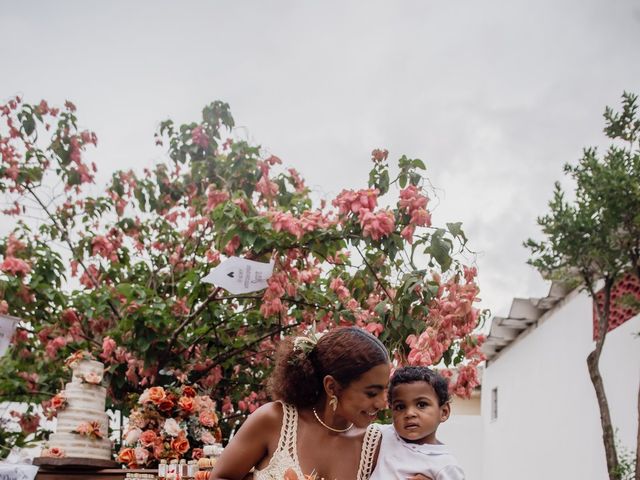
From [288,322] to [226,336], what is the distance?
54cm

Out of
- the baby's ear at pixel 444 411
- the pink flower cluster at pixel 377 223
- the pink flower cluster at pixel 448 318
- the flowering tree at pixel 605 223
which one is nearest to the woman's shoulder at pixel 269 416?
the baby's ear at pixel 444 411

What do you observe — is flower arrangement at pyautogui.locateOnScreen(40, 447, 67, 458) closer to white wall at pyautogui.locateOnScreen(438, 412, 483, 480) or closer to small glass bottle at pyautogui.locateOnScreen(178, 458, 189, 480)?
small glass bottle at pyautogui.locateOnScreen(178, 458, 189, 480)

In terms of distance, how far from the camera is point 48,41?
22.9ft

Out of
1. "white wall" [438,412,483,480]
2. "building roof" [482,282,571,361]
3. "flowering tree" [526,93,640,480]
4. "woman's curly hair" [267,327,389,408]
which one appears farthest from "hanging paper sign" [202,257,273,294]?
"white wall" [438,412,483,480]

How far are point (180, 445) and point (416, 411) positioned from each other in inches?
→ 86.6

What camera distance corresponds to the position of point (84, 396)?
4.80m

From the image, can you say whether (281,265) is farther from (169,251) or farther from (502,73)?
(502,73)

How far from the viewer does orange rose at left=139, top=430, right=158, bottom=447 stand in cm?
463

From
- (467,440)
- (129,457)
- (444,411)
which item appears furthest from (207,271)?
(467,440)

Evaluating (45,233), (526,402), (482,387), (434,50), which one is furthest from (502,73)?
(482,387)

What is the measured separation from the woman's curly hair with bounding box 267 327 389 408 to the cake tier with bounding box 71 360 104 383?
92.2 inches

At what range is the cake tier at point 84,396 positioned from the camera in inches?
189

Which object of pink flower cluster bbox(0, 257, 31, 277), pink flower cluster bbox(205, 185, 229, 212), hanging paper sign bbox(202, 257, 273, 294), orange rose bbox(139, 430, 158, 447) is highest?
pink flower cluster bbox(205, 185, 229, 212)

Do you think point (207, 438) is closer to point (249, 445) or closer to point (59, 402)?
point (59, 402)
